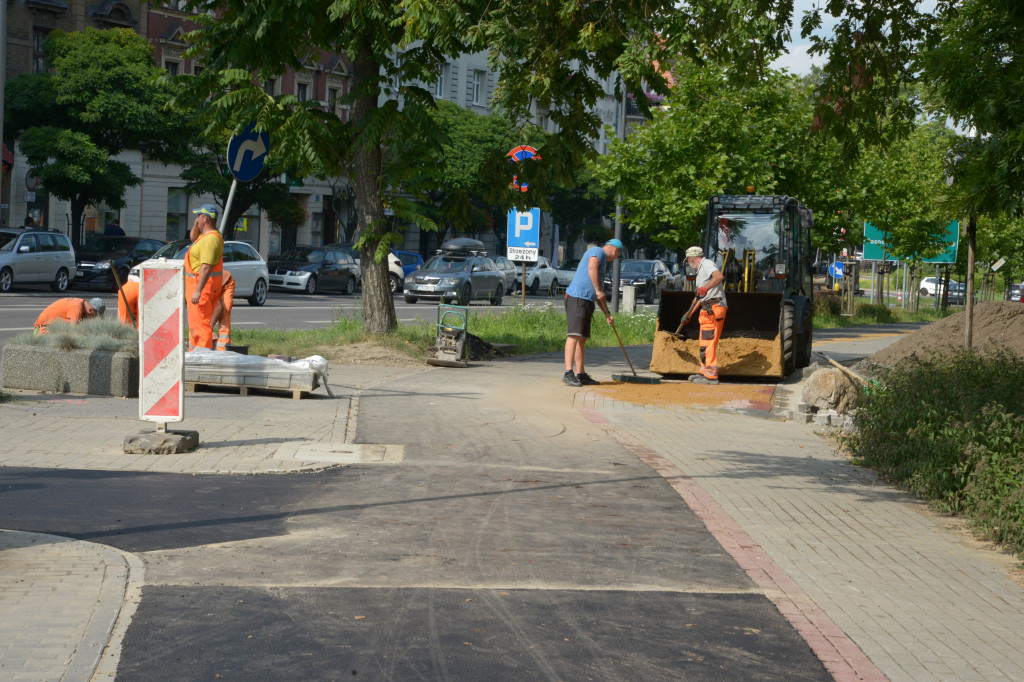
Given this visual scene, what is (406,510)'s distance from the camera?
7.56m

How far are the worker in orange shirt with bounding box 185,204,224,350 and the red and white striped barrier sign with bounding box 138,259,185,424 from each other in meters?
4.26

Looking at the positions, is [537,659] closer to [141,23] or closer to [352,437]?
[352,437]

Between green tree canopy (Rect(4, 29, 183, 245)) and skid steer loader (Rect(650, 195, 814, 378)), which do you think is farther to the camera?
green tree canopy (Rect(4, 29, 183, 245))

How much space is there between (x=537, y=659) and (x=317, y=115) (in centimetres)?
1278

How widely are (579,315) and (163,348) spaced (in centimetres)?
721

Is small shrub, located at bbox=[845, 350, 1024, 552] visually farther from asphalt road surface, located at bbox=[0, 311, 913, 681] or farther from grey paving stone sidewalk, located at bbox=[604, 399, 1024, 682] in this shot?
asphalt road surface, located at bbox=[0, 311, 913, 681]

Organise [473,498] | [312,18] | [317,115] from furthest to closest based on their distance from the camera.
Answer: [317,115]
[312,18]
[473,498]

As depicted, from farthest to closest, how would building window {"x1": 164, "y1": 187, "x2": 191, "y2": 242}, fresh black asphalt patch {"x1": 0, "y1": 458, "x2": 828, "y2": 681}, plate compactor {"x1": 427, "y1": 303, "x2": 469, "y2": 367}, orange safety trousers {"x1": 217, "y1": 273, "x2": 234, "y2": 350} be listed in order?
building window {"x1": 164, "y1": 187, "x2": 191, "y2": 242}, plate compactor {"x1": 427, "y1": 303, "x2": 469, "y2": 367}, orange safety trousers {"x1": 217, "y1": 273, "x2": 234, "y2": 350}, fresh black asphalt patch {"x1": 0, "y1": 458, "x2": 828, "y2": 681}

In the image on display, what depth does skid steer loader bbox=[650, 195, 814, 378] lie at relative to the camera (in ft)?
56.2

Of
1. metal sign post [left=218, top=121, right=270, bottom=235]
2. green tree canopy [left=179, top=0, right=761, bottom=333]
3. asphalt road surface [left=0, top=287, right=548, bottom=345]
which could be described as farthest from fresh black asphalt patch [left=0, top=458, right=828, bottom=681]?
asphalt road surface [left=0, top=287, right=548, bottom=345]

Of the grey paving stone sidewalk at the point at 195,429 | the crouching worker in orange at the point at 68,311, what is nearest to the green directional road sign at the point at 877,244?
the grey paving stone sidewalk at the point at 195,429

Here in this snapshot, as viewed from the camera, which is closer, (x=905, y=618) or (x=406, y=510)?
(x=905, y=618)

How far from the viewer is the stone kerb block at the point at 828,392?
13289 mm

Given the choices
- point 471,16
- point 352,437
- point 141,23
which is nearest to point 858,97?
point 471,16
